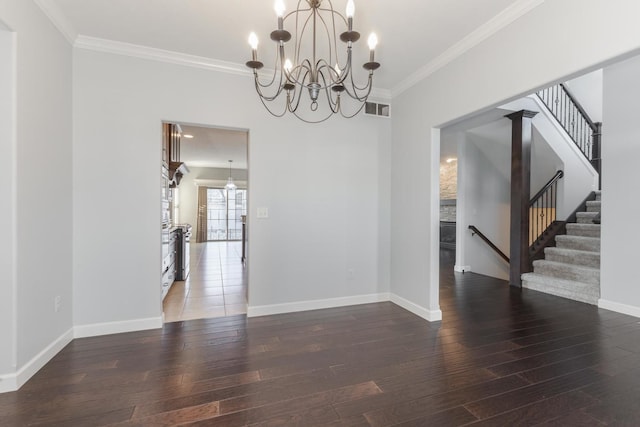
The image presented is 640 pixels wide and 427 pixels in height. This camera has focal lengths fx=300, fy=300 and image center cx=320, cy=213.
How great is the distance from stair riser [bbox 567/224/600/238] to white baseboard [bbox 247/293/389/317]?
3.57 metres

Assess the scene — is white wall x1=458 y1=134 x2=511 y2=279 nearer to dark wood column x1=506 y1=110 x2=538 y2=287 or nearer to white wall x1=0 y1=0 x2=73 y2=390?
dark wood column x1=506 y1=110 x2=538 y2=287

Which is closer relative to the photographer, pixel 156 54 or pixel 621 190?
pixel 156 54

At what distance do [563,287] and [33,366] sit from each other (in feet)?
19.1

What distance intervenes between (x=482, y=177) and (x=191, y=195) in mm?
9209

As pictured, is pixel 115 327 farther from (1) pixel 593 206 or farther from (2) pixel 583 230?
(1) pixel 593 206

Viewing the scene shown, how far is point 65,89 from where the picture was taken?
2.59 m

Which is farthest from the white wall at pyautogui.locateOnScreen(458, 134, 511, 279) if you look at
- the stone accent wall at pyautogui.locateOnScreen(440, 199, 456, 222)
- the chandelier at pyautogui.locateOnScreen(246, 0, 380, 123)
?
the chandelier at pyautogui.locateOnScreen(246, 0, 380, 123)

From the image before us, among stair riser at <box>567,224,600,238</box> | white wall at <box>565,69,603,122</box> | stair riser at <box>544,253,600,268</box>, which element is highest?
white wall at <box>565,69,603,122</box>

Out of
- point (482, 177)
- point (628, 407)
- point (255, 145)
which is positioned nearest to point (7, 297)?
point (255, 145)

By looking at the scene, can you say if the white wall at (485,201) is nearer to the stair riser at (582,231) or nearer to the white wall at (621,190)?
the stair riser at (582,231)

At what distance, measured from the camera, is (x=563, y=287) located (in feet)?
13.8

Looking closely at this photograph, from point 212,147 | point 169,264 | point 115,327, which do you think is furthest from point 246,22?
point 212,147

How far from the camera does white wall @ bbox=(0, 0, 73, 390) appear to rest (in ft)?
6.37

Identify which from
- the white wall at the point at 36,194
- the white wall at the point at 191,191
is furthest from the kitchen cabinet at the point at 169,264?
the white wall at the point at 191,191
